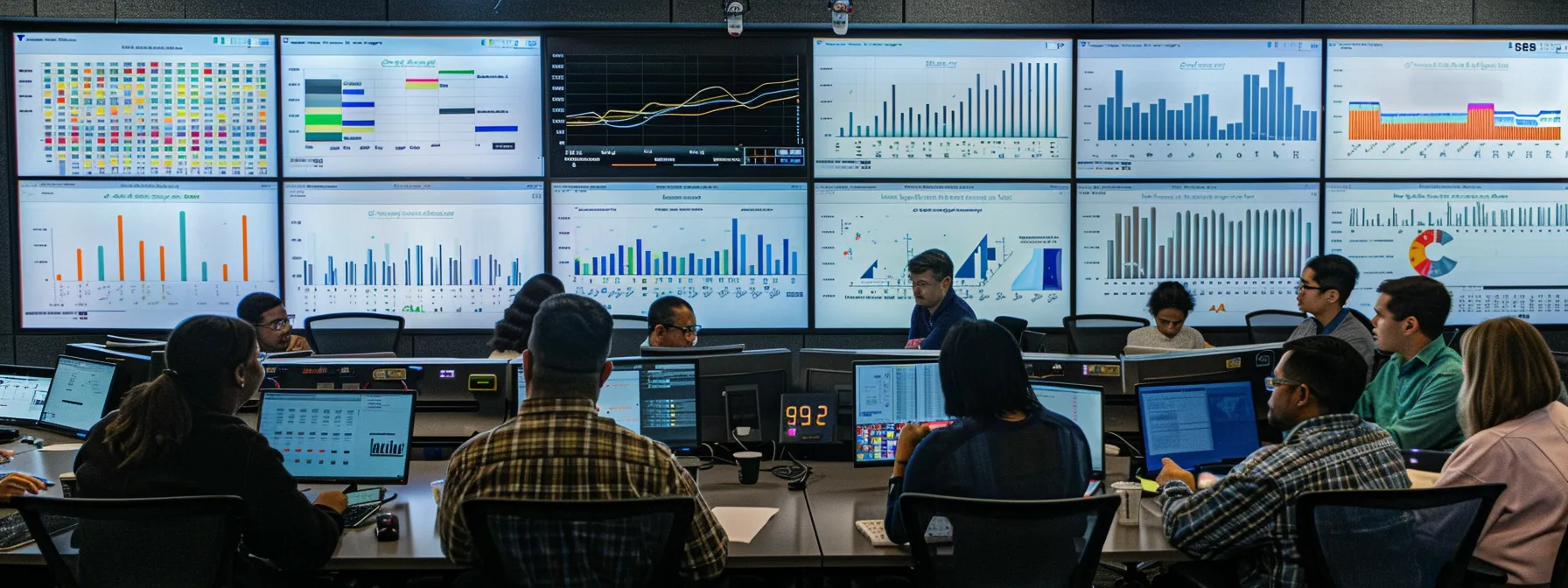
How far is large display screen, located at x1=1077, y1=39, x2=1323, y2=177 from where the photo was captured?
5.31 m

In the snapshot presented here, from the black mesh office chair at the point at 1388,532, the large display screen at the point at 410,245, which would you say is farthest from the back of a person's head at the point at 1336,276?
the large display screen at the point at 410,245

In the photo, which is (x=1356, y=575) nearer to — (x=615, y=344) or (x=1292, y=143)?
(x=615, y=344)

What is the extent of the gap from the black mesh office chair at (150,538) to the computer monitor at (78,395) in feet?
5.22

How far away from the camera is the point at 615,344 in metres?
4.80

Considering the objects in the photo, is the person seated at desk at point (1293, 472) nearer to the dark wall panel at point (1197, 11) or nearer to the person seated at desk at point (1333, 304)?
the person seated at desk at point (1333, 304)

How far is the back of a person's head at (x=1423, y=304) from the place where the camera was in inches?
124

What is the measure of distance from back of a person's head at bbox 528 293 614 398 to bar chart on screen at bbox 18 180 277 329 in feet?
12.9

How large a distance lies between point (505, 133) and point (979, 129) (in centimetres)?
240

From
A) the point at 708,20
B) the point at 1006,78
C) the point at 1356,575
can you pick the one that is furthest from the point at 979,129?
the point at 1356,575

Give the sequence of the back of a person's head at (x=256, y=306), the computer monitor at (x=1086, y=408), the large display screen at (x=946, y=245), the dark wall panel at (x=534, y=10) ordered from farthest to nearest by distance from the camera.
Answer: the large display screen at (x=946, y=245) → the dark wall panel at (x=534, y=10) → the back of a person's head at (x=256, y=306) → the computer monitor at (x=1086, y=408)

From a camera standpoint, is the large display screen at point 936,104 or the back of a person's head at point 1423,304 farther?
the large display screen at point 936,104

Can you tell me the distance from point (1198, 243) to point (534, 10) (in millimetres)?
3564

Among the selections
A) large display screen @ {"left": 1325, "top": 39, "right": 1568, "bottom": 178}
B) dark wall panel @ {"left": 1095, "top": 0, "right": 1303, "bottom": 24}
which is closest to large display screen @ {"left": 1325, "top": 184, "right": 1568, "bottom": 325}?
large display screen @ {"left": 1325, "top": 39, "right": 1568, "bottom": 178}

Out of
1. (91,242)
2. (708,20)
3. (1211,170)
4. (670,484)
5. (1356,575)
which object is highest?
(708,20)
